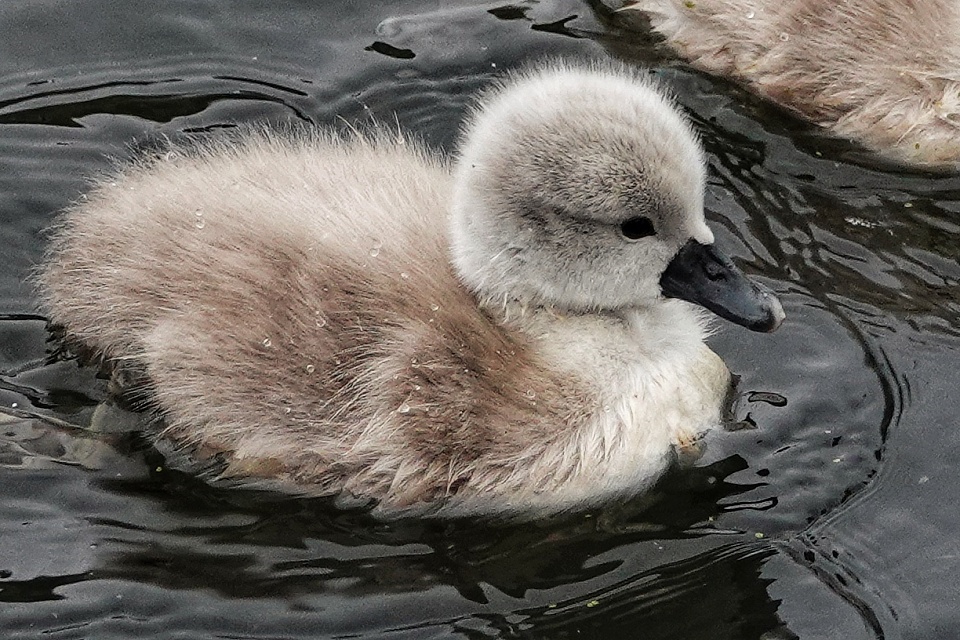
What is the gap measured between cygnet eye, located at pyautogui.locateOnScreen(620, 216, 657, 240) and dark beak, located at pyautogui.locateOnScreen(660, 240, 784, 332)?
98mm

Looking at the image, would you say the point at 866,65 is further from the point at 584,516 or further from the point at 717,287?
the point at 584,516

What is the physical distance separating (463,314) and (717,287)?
0.59 metres

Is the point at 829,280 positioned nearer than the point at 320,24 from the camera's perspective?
Yes

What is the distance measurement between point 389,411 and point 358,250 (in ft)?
1.29

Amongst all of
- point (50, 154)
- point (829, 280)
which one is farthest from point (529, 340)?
point (50, 154)

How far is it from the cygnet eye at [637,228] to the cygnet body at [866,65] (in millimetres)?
1572

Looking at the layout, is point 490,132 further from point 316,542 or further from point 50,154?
point 50,154

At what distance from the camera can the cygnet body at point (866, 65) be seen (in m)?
5.13

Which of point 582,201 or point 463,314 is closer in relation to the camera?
point 582,201

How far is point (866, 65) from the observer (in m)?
5.17

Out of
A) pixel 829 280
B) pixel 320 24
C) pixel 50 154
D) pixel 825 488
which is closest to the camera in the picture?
pixel 825 488

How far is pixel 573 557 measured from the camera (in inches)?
154

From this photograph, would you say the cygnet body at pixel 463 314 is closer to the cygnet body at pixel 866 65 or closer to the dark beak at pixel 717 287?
the dark beak at pixel 717 287

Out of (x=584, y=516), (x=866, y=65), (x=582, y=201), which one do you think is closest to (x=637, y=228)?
(x=582, y=201)
